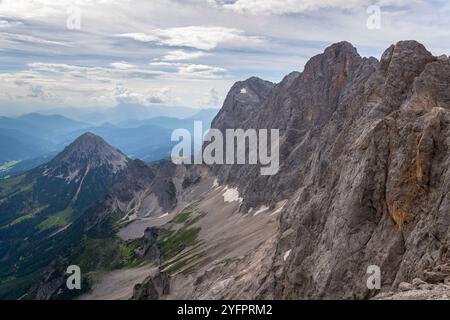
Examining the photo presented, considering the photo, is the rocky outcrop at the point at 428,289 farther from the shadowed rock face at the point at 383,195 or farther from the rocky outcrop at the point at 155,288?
the rocky outcrop at the point at 155,288

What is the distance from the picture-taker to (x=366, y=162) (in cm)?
5525

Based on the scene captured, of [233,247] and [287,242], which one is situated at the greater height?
[287,242]

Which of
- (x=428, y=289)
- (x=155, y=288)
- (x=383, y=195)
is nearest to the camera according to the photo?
(x=428, y=289)

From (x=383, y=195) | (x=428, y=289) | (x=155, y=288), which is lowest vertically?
(x=155, y=288)

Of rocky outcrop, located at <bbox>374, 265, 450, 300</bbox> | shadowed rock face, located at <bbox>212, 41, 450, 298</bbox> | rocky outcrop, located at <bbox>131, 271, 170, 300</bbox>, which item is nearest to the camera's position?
rocky outcrop, located at <bbox>374, 265, 450, 300</bbox>

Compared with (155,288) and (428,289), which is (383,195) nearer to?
(428,289)

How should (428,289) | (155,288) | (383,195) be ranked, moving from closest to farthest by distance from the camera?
(428,289) → (383,195) → (155,288)

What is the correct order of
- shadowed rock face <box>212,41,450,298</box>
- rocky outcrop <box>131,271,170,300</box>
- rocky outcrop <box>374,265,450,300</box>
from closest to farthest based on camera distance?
rocky outcrop <box>374,265,450,300</box>
shadowed rock face <box>212,41,450,298</box>
rocky outcrop <box>131,271,170,300</box>

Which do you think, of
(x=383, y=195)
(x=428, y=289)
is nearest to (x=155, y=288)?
(x=383, y=195)

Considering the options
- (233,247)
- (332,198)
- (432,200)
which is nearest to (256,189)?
(233,247)

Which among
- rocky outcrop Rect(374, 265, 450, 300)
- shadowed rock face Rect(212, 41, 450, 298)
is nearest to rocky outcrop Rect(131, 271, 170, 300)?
shadowed rock face Rect(212, 41, 450, 298)

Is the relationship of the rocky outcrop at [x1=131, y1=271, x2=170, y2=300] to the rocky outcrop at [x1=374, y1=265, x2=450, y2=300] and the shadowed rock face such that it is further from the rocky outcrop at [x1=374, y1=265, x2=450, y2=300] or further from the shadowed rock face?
the rocky outcrop at [x1=374, y1=265, x2=450, y2=300]

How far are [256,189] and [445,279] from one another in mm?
152728
